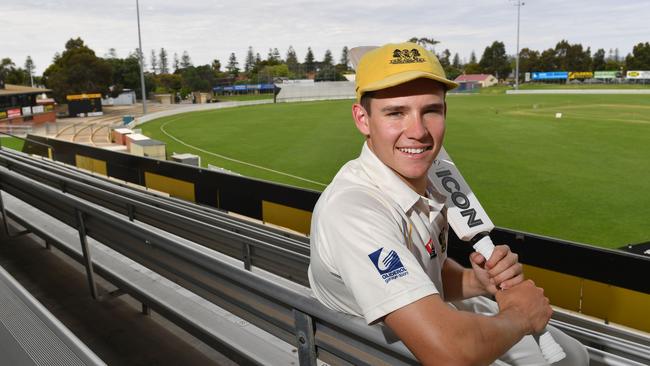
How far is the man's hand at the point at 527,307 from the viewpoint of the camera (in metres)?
1.62

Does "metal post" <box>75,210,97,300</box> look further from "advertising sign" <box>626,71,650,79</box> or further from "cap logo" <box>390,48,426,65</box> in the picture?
"advertising sign" <box>626,71,650,79</box>

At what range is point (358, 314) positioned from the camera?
172cm

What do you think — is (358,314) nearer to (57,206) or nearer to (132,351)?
(132,351)

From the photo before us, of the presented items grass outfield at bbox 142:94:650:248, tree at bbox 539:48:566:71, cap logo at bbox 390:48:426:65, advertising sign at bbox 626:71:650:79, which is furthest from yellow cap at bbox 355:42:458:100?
tree at bbox 539:48:566:71

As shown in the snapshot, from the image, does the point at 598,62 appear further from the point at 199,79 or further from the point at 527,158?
Answer: the point at 527,158

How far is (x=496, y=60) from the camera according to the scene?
456ft

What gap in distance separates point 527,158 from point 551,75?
113 m

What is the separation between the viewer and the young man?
1477mm

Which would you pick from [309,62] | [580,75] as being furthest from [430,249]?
[309,62]

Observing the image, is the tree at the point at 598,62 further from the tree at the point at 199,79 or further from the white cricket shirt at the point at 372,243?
the white cricket shirt at the point at 372,243

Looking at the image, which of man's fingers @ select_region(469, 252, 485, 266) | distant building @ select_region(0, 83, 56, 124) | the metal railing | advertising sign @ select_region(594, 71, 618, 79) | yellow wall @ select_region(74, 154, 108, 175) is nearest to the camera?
man's fingers @ select_region(469, 252, 485, 266)

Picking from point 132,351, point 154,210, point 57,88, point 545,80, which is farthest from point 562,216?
point 545,80

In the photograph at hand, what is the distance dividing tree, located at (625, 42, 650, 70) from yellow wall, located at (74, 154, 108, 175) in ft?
426

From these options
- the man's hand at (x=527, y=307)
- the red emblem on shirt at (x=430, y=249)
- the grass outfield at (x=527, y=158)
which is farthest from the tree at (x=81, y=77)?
the man's hand at (x=527, y=307)
